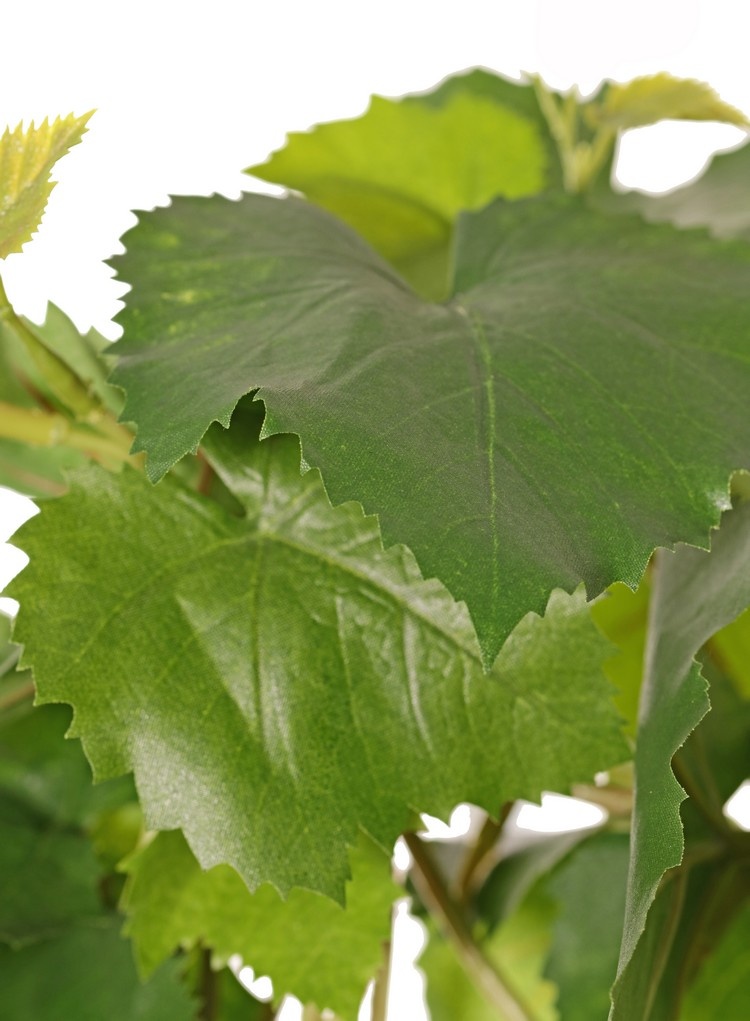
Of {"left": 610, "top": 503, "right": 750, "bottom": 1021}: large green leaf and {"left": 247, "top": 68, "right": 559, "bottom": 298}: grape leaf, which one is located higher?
{"left": 247, "top": 68, "right": 559, "bottom": 298}: grape leaf

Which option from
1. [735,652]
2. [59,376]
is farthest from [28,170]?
[735,652]

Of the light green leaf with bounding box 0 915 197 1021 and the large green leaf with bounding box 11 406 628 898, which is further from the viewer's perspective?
the light green leaf with bounding box 0 915 197 1021

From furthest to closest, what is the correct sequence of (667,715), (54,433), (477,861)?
(477,861) → (54,433) → (667,715)

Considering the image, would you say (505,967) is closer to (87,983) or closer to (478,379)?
(87,983)

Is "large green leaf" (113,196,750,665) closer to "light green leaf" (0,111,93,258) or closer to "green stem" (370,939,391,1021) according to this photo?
"light green leaf" (0,111,93,258)

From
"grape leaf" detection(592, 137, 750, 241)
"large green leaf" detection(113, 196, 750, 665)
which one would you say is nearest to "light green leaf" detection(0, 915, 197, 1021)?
"large green leaf" detection(113, 196, 750, 665)

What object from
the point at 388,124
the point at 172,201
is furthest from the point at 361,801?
the point at 388,124

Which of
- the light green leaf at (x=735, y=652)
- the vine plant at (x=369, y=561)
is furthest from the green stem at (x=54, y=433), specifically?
the light green leaf at (x=735, y=652)
